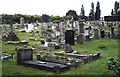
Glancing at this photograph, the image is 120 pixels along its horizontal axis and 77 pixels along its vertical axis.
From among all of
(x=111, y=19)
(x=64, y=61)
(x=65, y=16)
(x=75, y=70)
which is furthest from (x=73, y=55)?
(x=65, y=16)

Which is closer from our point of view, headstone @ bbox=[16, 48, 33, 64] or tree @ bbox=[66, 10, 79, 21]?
headstone @ bbox=[16, 48, 33, 64]

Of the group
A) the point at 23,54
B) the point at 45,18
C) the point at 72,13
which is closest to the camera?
the point at 23,54

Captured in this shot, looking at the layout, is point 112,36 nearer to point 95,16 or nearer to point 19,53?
point 19,53

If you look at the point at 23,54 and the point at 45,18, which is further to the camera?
the point at 45,18

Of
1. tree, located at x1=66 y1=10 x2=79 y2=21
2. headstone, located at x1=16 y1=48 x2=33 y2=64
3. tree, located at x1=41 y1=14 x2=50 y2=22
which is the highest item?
tree, located at x1=66 y1=10 x2=79 y2=21

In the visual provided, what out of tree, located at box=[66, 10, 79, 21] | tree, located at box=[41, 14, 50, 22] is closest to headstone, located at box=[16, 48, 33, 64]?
tree, located at box=[41, 14, 50, 22]

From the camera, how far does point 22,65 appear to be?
487 inches

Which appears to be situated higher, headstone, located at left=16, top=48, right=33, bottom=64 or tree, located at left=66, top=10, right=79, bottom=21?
tree, located at left=66, top=10, right=79, bottom=21

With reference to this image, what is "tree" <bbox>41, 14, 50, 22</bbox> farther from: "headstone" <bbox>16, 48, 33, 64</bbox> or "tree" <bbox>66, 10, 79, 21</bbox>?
"headstone" <bbox>16, 48, 33, 64</bbox>

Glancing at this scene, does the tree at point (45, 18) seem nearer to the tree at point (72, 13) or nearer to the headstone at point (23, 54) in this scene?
the tree at point (72, 13)

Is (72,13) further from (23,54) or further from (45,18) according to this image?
(23,54)

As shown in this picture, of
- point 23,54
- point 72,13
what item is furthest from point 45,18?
point 23,54

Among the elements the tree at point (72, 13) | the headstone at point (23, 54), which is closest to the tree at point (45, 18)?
the tree at point (72, 13)

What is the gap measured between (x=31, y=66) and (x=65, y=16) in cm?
3951
